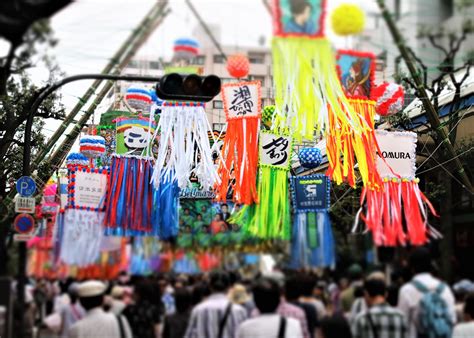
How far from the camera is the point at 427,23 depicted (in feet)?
21.4

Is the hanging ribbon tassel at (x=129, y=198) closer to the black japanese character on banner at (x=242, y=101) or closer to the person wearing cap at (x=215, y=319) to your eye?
the black japanese character on banner at (x=242, y=101)

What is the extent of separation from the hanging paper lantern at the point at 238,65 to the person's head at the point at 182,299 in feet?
7.14

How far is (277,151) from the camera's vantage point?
8.55 metres

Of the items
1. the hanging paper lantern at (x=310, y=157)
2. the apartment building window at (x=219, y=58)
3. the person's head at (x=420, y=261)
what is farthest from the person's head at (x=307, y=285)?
the hanging paper lantern at (x=310, y=157)

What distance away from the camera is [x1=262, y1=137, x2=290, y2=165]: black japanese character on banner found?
28.0 ft

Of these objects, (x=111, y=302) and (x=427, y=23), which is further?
(x=427, y=23)

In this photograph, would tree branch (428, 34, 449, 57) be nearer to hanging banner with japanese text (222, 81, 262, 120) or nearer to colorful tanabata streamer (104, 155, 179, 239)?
hanging banner with japanese text (222, 81, 262, 120)

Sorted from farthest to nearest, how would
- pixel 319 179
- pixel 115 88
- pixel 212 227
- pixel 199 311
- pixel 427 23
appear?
1. pixel 115 88
2. pixel 319 179
3. pixel 212 227
4. pixel 427 23
5. pixel 199 311

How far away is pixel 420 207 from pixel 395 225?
0.66 metres

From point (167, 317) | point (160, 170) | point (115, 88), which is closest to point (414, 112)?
point (115, 88)

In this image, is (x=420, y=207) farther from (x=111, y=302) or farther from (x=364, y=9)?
(x=111, y=302)

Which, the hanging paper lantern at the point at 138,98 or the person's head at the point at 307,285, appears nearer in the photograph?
the person's head at the point at 307,285

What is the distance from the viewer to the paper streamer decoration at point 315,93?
6066 mm

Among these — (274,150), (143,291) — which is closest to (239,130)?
(274,150)
